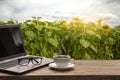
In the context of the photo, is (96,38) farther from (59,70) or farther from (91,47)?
(59,70)

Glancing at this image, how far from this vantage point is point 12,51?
2129mm

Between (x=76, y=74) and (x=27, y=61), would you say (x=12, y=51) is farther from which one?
(x=76, y=74)

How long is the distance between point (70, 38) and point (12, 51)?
1.02 meters

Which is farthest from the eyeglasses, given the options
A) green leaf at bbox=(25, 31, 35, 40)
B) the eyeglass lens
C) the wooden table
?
green leaf at bbox=(25, 31, 35, 40)

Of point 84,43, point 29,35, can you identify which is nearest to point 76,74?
point 84,43

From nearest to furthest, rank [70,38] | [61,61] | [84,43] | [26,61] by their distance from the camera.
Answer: [61,61], [26,61], [84,43], [70,38]

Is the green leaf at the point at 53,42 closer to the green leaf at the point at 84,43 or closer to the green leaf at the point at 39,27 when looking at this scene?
the green leaf at the point at 39,27

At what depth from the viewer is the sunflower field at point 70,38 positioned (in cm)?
297

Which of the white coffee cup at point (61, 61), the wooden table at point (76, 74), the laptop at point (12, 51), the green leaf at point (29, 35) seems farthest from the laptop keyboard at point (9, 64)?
the green leaf at point (29, 35)

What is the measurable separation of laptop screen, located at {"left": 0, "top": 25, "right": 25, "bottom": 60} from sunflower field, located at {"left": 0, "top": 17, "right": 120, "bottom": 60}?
2.30 ft

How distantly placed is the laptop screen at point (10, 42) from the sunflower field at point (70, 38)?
70 centimetres

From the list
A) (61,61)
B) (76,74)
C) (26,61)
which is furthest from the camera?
(26,61)

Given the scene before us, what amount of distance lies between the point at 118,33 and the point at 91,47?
0.54 m

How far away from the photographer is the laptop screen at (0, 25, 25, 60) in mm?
2051
